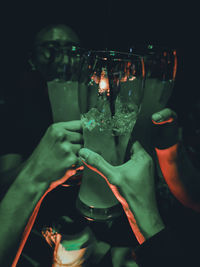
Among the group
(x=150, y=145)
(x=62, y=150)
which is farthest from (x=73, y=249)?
(x=150, y=145)

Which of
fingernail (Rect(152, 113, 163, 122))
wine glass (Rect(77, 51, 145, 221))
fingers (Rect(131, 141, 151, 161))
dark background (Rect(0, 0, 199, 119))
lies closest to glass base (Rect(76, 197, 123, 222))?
wine glass (Rect(77, 51, 145, 221))

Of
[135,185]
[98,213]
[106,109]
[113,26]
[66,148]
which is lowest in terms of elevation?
[98,213]

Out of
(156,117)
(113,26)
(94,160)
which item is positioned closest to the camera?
(94,160)

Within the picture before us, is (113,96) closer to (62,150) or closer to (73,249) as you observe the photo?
(62,150)

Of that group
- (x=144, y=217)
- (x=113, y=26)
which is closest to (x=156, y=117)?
(x=144, y=217)

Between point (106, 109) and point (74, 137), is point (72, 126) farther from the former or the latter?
point (106, 109)

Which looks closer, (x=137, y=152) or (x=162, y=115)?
(x=137, y=152)

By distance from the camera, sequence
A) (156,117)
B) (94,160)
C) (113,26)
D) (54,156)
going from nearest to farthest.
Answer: (94,160) → (54,156) → (156,117) → (113,26)

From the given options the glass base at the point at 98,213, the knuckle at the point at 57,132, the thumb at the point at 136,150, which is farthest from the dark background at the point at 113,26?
the glass base at the point at 98,213

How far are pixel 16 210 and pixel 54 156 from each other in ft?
0.80

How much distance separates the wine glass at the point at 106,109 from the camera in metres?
0.65

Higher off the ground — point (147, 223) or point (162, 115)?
point (162, 115)

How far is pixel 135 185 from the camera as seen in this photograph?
28.3 inches

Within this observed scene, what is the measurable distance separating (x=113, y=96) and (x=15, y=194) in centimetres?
53
